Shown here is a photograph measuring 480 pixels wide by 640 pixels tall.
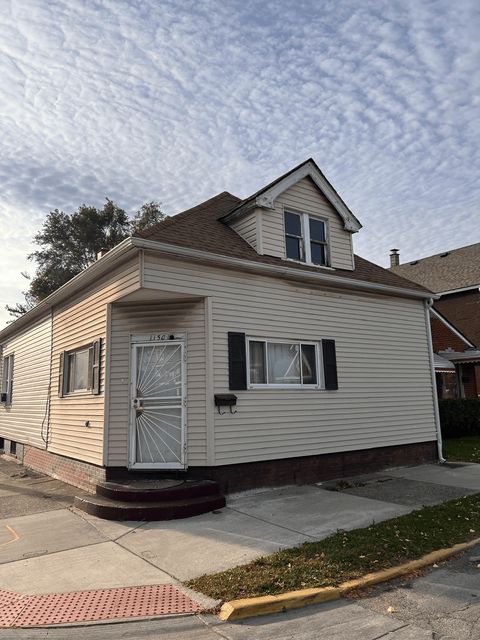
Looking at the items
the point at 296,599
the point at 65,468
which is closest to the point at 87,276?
the point at 65,468

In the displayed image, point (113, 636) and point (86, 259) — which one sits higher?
point (86, 259)

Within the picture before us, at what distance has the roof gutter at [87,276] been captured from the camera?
782 cm

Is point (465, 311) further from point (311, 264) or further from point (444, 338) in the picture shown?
point (311, 264)

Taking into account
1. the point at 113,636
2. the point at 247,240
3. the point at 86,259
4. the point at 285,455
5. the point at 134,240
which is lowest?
the point at 113,636

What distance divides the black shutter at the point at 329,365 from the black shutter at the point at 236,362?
200cm

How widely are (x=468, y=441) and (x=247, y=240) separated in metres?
10.1

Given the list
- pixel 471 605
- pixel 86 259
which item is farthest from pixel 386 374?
pixel 86 259

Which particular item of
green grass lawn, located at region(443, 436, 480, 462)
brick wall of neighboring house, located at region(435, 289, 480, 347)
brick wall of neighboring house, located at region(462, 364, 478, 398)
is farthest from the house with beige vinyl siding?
brick wall of neighboring house, located at region(435, 289, 480, 347)

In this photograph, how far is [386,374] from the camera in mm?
10789

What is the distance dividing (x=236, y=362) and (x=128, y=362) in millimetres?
1869

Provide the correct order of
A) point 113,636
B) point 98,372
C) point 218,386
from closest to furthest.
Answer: point 113,636, point 218,386, point 98,372

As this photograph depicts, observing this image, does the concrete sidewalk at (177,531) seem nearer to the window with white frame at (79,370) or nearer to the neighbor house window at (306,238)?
the window with white frame at (79,370)

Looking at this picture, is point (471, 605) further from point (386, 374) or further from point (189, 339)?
point (386, 374)

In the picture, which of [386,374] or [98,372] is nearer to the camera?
[98,372]
